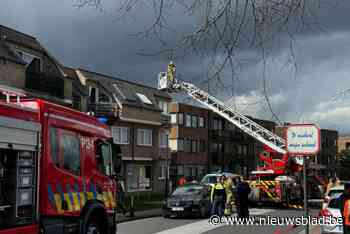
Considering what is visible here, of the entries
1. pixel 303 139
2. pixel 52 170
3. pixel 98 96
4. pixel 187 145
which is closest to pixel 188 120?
pixel 187 145

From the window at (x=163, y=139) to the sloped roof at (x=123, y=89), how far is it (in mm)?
2849

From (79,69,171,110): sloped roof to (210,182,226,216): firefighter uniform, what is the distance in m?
18.6

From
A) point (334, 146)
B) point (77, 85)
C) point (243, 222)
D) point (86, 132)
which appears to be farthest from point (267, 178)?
point (334, 146)

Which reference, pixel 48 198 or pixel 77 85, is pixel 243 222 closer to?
pixel 48 198

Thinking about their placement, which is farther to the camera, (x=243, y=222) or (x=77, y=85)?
(x=77, y=85)

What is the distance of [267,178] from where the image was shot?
29.8 metres

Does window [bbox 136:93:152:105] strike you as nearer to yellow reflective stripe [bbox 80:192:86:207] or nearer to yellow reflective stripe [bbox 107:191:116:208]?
yellow reflective stripe [bbox 107:191:116:208]

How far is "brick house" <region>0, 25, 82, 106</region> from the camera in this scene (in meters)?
24.9

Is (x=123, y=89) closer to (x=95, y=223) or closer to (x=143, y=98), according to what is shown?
(x=143, y=98)

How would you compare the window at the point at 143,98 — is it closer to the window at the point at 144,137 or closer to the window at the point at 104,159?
the window at the point at 144,137

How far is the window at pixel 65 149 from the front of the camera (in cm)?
895

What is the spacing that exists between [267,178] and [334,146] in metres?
72.9

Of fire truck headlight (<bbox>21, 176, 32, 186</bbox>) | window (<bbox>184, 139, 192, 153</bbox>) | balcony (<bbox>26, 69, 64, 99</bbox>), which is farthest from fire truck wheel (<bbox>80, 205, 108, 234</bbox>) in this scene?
window (<bbox>184, 139, 192, 153</bbox>)

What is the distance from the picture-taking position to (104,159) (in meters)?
11.1
